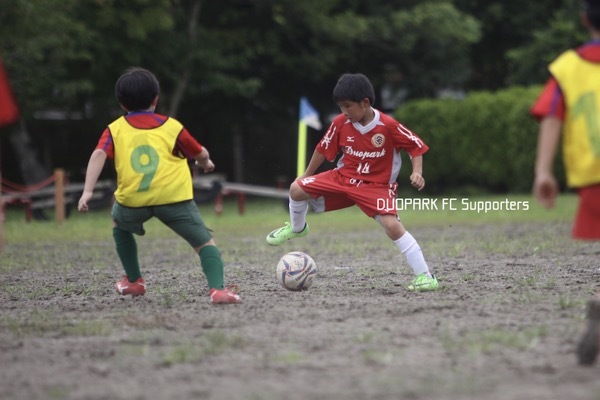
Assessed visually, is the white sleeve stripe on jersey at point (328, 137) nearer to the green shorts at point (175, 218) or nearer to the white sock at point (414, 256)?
the white sock at point (414, 256)

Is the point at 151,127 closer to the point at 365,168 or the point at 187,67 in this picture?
the point at 365,168

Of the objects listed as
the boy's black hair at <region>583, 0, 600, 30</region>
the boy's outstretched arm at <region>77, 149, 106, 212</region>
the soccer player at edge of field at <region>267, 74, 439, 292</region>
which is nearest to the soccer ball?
the soccer player at edge of field at <region>267, 74, 439, 292</region>

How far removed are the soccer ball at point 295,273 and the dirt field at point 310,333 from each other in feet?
0.26

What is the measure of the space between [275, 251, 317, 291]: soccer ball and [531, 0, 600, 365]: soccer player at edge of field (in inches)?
110

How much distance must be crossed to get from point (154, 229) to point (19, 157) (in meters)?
9.19

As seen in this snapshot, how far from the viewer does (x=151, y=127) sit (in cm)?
707

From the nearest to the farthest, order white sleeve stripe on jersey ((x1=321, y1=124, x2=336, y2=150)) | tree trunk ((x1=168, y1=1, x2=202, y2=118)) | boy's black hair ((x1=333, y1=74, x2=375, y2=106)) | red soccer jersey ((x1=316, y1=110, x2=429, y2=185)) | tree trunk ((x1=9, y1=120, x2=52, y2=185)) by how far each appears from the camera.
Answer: boy's black hair ((x1=333, y1=74, x2=375, y2=106))
red soccer jersey ((x1=316, y1=110, x2=429, y2=185))
white sleeve stripe on jersey ((x1=321, y1=124, x2=336, y2=150))
tree trunk ((x1=9, y1=120, x2=52, y2=185))
tree trunk ((x1=168, y1=1, x2=202, y2=118))

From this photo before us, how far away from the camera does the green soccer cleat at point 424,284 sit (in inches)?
305

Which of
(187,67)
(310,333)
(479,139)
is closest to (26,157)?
(187,67)

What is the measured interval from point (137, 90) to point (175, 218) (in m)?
0.92

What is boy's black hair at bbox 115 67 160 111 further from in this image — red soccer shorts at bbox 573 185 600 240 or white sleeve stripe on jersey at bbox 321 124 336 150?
red soccer shorts at bbox 573 185 600 240

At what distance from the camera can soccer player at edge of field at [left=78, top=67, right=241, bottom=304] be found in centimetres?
702

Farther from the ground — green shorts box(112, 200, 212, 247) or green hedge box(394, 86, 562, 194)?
green hedge box(394, 86, 562, 194)

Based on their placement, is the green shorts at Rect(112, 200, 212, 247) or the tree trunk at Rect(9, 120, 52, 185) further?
the tree trunk at Rect(9, 120, 52, 185)
